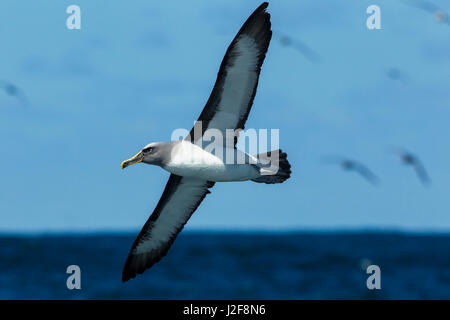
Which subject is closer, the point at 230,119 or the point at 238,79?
the point at 238,79

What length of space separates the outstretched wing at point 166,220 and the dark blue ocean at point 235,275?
21223 mm

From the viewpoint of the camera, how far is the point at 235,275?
43531 millimetres

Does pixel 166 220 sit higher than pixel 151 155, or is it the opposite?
pixel 151 155

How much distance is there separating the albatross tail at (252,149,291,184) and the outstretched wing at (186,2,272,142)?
36.9 inches

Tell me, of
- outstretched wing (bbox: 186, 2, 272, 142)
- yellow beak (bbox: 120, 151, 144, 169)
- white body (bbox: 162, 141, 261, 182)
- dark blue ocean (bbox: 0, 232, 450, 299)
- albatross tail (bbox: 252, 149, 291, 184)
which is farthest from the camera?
dark blue ocean (bbox: 0, 232, 450, 299)

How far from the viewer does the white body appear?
12008 millimetres

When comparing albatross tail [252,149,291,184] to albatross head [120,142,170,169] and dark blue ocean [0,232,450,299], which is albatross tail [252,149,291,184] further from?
dark blue ocean [0,232,450,299]

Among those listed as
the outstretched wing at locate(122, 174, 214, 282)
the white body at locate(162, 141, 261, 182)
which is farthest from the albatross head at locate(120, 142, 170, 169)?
the outstretched wing at locate(122, 174, 214, 282)

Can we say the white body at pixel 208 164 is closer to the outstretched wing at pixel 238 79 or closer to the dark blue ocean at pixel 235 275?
the outstretched wing at pixel 238 79

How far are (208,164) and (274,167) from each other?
1563mm

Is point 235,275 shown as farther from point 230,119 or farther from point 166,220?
point 230,119

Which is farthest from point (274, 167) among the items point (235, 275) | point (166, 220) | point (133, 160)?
point (235, 275)
